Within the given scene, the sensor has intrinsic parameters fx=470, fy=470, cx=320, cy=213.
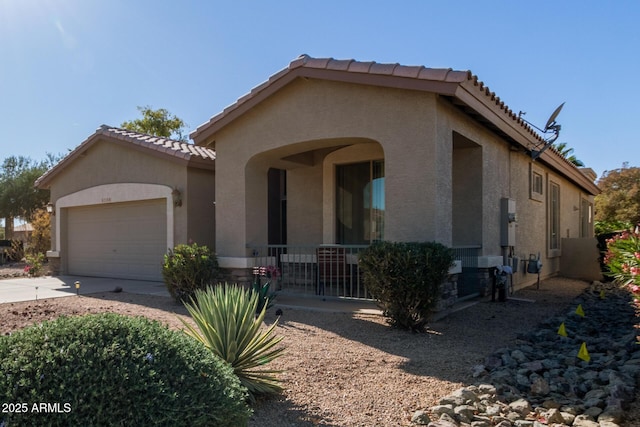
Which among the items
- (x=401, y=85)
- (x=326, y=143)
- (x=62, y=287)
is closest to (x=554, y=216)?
(x=326, y=143)

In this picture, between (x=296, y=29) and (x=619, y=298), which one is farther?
(x=296, y=29)

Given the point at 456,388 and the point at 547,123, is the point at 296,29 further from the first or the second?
the point at 456,388

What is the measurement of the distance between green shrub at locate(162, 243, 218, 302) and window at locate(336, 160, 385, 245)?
12.1 feet

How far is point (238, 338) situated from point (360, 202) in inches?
307

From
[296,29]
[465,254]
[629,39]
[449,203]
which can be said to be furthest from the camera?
[296,29]

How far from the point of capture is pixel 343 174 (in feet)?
40.1

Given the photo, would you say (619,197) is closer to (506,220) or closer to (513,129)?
(506,220)

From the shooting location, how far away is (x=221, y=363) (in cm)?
344

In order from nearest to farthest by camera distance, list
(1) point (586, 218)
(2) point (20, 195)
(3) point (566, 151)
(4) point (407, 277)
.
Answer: (4) point (407, 277), (1) point (586, 218), (2) point (20, 195), (3) point (566, 151)

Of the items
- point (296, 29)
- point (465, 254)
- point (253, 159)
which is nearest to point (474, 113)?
point (465, 254)

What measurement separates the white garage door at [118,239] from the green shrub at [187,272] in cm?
347

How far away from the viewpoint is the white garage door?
524 inches

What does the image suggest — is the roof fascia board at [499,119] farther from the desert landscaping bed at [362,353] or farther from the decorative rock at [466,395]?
the decorative rock at [466,395]

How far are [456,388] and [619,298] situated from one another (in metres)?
8.52
